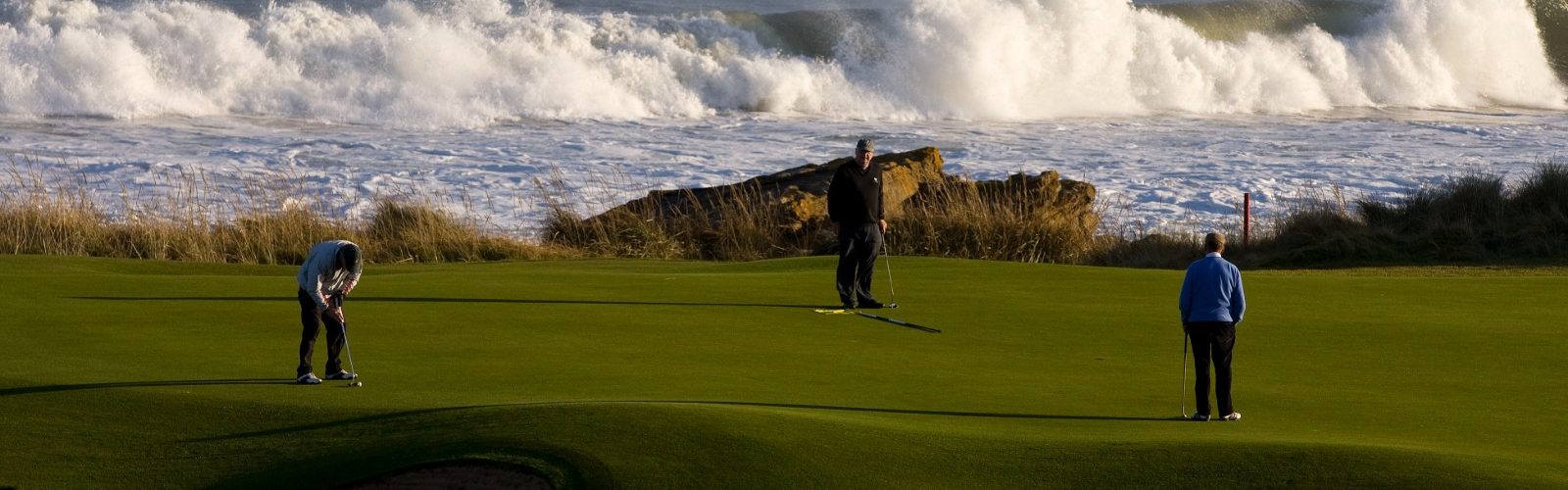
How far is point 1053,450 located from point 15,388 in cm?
589

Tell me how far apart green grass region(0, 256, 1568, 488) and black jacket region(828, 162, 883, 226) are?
0.85 metres

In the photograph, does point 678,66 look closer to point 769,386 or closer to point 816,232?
point 816,232

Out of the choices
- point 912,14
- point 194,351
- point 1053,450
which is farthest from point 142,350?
point 912,14

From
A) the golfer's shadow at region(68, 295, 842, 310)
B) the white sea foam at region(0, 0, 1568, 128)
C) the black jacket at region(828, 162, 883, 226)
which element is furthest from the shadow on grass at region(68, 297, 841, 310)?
the white sea foam at region(0, 0, 1568, 128)

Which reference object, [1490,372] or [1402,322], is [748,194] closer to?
[1402,322]

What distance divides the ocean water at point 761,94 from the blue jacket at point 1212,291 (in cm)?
2259

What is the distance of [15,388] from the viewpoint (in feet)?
35.8

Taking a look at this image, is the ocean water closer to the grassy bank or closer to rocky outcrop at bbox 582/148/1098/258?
the grassy bank

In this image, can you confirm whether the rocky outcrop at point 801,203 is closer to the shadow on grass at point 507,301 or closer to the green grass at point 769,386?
the green grass at point 769,386

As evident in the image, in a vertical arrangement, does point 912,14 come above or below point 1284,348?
above

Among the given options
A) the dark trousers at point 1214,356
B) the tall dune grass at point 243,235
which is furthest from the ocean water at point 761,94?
the dark trousers at point 1214,356

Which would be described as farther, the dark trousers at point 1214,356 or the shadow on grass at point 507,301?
the shadow on grass at point 507,301

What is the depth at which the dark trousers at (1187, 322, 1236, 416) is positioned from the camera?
10773 mm

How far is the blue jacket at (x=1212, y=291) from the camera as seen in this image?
10.7 meters
